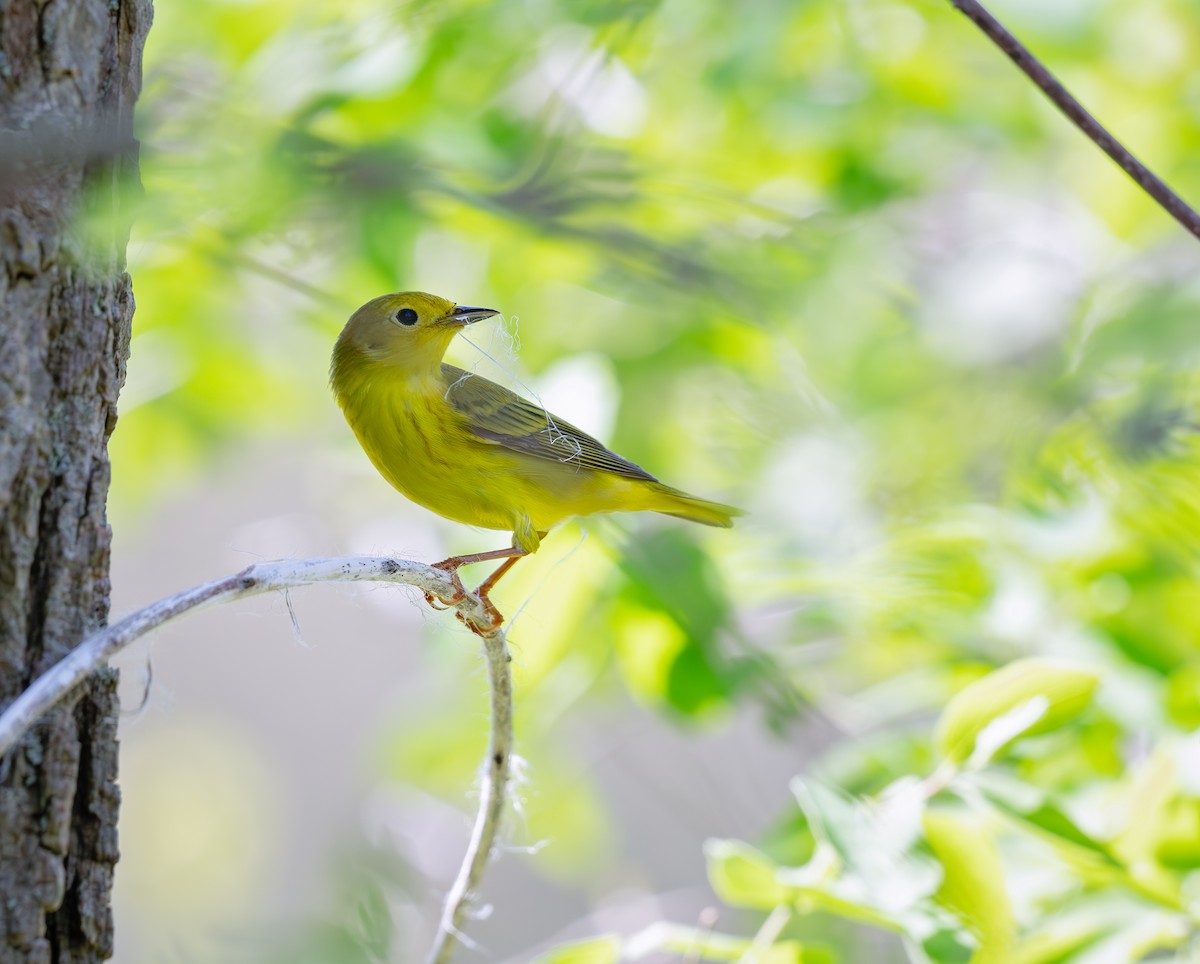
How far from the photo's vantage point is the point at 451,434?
1767mm

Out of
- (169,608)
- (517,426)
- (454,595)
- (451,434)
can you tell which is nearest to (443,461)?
(451,434)

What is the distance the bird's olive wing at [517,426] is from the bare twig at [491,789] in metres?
0.57

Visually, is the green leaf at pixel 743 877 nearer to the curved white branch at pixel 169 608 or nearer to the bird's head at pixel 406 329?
the curved white branch at pixel 169 608

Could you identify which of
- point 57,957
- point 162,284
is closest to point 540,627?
point 57,957

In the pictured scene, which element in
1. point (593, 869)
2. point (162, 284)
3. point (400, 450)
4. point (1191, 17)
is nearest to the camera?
point (400, 450)

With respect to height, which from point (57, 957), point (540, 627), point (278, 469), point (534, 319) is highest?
point (278, 469)

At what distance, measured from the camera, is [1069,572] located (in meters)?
2.20

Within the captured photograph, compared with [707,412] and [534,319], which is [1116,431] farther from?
[534,319]

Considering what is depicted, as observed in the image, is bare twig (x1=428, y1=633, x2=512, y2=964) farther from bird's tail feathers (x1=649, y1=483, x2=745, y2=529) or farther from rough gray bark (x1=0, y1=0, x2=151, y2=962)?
bird's tail feathers (x1=649, y1=483, x2=745, y2=529)

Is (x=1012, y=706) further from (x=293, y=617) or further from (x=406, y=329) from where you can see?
(x=406, y=329)

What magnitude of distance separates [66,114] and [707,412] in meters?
2.14

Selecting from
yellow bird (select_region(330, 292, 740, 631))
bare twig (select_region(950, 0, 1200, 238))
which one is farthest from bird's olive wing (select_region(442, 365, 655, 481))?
bare twig (select_region(950, 0, 1200, 238))

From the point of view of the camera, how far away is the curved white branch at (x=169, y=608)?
0.80 metres

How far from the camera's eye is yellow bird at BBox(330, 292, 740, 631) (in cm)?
170
